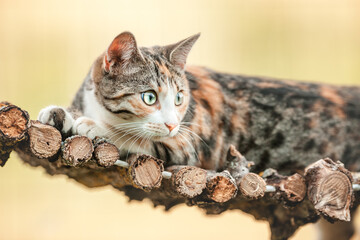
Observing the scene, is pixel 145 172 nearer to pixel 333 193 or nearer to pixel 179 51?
pixel 179 51

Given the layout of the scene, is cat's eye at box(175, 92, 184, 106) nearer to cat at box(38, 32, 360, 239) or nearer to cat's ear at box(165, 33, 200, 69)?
cat at box(38, 32, 360, 239)

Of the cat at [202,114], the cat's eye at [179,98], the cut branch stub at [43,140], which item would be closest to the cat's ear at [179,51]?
the cat at [202,114]

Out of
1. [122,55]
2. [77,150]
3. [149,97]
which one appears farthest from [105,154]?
[122,55]

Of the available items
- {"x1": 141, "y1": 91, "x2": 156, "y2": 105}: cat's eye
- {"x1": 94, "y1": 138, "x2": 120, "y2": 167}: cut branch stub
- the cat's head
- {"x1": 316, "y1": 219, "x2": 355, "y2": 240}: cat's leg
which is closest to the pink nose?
the cat's head

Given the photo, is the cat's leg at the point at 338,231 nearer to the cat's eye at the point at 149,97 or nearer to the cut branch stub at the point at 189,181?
the cut branch stub at the point at 189,181

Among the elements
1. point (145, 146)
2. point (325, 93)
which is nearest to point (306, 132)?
point (325, 93)

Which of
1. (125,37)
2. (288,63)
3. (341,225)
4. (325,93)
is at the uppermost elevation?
(125,37)

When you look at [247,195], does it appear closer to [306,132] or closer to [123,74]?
[123,74]
